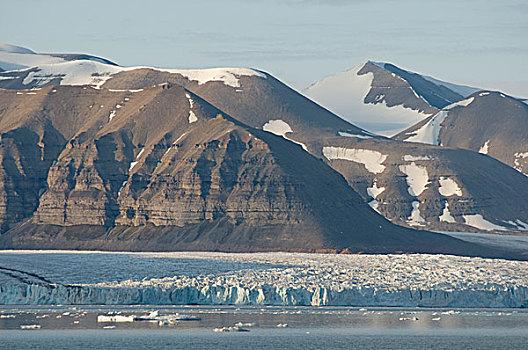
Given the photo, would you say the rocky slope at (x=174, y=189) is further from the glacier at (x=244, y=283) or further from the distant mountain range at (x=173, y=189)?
the glacier at (x=244, y=283)

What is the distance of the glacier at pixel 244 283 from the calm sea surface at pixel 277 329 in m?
1.27

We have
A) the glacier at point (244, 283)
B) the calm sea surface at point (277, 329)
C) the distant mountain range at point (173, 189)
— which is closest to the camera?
the calm sea surface at point (277, 329)

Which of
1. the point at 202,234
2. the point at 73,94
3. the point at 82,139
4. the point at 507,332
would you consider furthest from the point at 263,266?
the point at 73,94

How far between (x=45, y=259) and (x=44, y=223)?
232 ft

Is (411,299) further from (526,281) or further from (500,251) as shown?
(500,251)

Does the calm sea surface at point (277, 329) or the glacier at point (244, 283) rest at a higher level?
the glacier at point (244, 283)

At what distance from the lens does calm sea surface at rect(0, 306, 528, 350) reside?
70062 millimetres

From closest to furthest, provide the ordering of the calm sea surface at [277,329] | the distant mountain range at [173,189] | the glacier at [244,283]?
the calm sea surface at [277,329] < the glacier at [244,283] < the distant mountain range at [173,189]

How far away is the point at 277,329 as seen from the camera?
7581 centimetres

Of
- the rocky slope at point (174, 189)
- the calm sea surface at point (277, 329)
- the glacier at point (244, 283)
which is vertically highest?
the rocky slope at point (174, 189)

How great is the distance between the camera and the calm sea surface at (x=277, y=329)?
7006 centimetres

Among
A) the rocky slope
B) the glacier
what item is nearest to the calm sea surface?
the glacier

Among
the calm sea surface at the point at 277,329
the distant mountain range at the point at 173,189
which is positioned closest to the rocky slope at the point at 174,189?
the distant mountain range at the point at 173,189

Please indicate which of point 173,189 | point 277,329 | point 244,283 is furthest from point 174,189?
point 277,329
